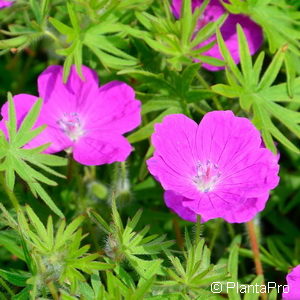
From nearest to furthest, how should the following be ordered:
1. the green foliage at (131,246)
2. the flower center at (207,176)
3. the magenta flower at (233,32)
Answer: the green foliage at (131,246)
the flower center at (207,176)
the magenta flower at (233,32)

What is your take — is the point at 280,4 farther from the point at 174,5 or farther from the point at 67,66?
the point at 67,66

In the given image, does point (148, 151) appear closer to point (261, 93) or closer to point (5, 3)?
point (261, 93)

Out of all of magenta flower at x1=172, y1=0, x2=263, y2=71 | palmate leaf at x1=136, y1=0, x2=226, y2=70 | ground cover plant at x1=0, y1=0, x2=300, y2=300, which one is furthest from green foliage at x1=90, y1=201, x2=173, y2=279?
magenta flower at x1=172, y1=0, x2=263, y2=71

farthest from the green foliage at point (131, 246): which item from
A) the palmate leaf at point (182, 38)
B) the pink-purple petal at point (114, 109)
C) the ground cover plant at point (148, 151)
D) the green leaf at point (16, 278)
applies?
the palmate leaf at point (182, 38)

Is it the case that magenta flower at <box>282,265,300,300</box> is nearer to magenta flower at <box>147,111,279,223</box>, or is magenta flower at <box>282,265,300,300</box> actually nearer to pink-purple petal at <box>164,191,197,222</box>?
magenta flower at <box>147,111,279,223</box>

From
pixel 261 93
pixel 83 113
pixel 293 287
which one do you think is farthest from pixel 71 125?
pixel 293 287

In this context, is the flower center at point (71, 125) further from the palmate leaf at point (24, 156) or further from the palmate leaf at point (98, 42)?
the palmate leaf at point (24, 156)
